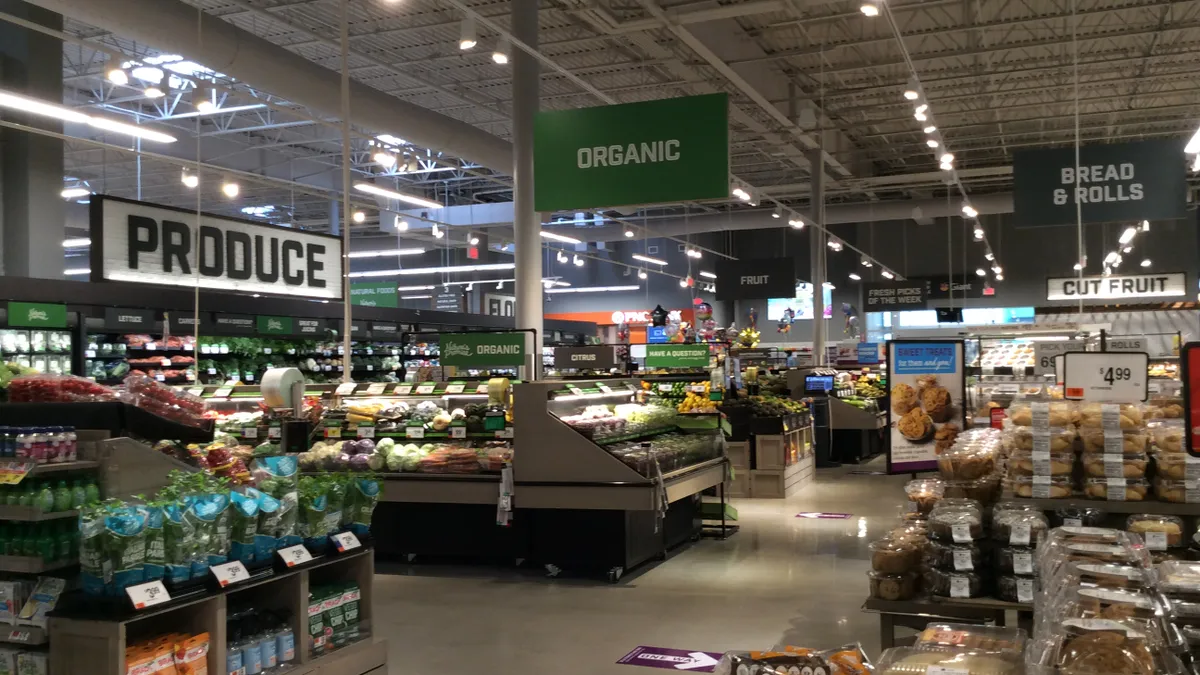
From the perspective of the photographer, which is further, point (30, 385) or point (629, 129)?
point (629, 129)

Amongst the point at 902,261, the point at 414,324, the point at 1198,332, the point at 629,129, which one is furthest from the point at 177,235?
the point at 1198,332

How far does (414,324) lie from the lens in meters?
19.2

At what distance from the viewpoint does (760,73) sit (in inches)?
595

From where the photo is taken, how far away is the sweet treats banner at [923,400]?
5.43m

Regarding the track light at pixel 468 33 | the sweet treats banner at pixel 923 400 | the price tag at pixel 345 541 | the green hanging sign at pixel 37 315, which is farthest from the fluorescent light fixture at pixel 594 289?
the price tag at pixel 345 541

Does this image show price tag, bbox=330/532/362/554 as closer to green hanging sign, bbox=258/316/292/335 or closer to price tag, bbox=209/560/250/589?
price tag, bbox=209/560/250/589

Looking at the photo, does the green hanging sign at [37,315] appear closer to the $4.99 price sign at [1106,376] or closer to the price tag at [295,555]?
the price tag at [295,555]

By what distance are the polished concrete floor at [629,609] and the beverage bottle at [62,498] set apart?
2184mm

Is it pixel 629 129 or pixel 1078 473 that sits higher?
pixel 629 129

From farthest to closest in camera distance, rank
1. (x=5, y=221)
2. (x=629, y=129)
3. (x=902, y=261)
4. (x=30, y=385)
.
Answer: (x=902, y=261) → (x=5, y=221) → (x=629, y=129) → (x=30, y=385)

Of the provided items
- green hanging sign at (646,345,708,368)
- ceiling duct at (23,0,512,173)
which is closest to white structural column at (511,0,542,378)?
→ green hanging sign at (646,345,708,368)

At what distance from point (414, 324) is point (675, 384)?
26.0 ft

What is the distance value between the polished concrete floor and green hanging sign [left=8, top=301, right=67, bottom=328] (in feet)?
19.3

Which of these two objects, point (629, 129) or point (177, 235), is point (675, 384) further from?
point (177, 235)
